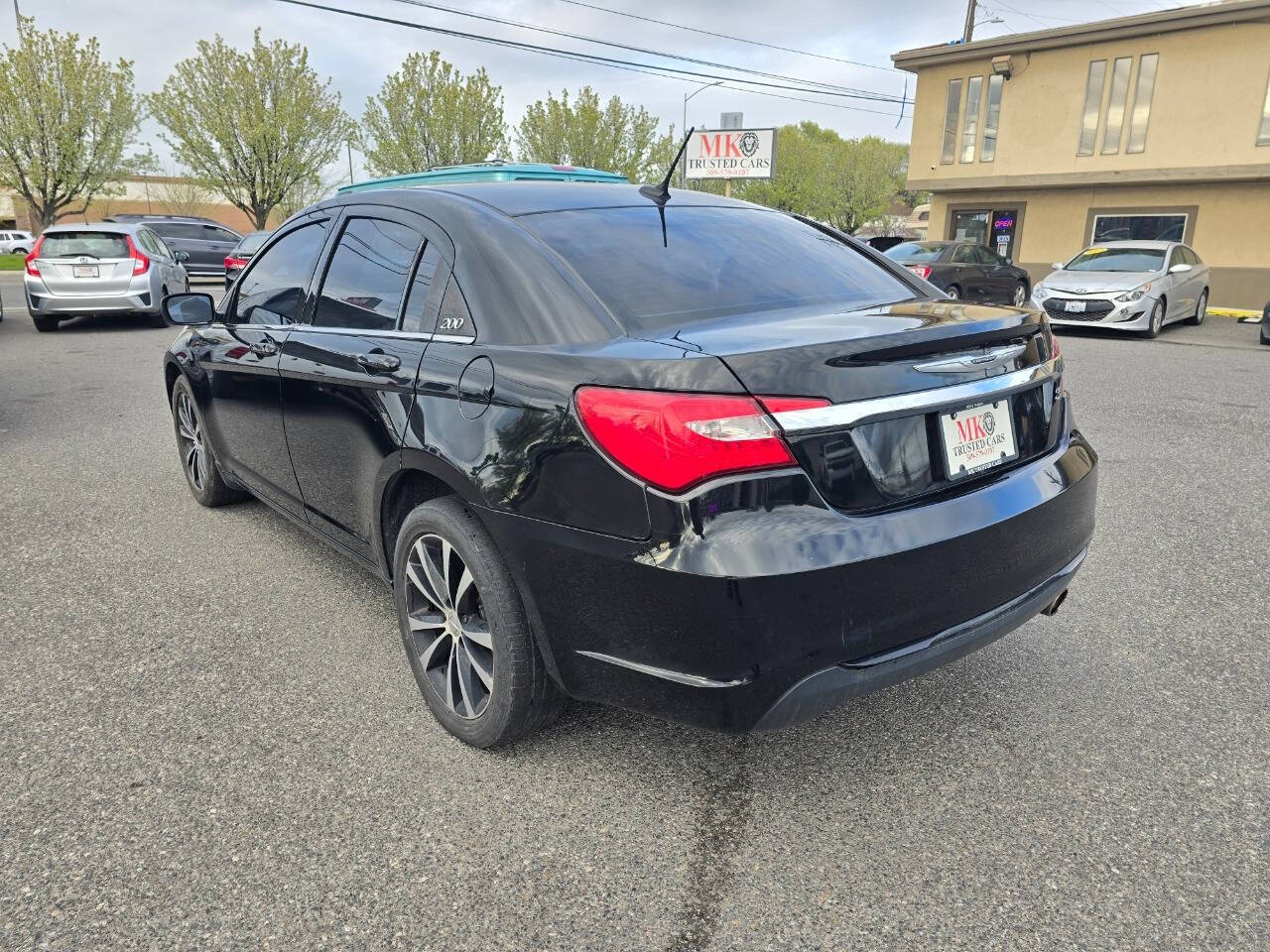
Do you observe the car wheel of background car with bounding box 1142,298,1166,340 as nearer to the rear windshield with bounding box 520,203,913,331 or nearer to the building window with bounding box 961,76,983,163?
the building window with bounding box 961,76,983,163

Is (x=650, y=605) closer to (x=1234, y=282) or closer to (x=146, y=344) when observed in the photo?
(x=146, y=344)

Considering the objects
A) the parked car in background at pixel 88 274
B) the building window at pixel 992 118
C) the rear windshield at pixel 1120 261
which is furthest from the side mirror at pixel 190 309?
the building window at pixel 992 118

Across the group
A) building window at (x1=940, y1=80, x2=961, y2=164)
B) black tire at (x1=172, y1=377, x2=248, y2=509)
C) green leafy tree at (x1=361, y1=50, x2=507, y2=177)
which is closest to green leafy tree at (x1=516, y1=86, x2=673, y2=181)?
green leafy tree at (x1=361, y1=50, x2=507, y2=177)

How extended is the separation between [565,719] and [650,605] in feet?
2.97

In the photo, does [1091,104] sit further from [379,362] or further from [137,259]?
[379,362]

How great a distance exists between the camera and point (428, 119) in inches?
1513

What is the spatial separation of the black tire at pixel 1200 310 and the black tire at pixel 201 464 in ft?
54.1

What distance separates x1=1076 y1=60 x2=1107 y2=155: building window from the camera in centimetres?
2198

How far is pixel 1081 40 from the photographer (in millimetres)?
22047

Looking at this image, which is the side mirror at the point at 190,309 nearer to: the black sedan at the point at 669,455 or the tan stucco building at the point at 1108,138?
the black sedan at the point at 669,455

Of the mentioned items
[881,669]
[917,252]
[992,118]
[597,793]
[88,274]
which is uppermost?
[992,118]

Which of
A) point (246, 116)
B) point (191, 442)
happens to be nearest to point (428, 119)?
point (246, 116)

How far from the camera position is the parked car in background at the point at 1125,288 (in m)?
13.5

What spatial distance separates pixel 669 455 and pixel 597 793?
1.03m
